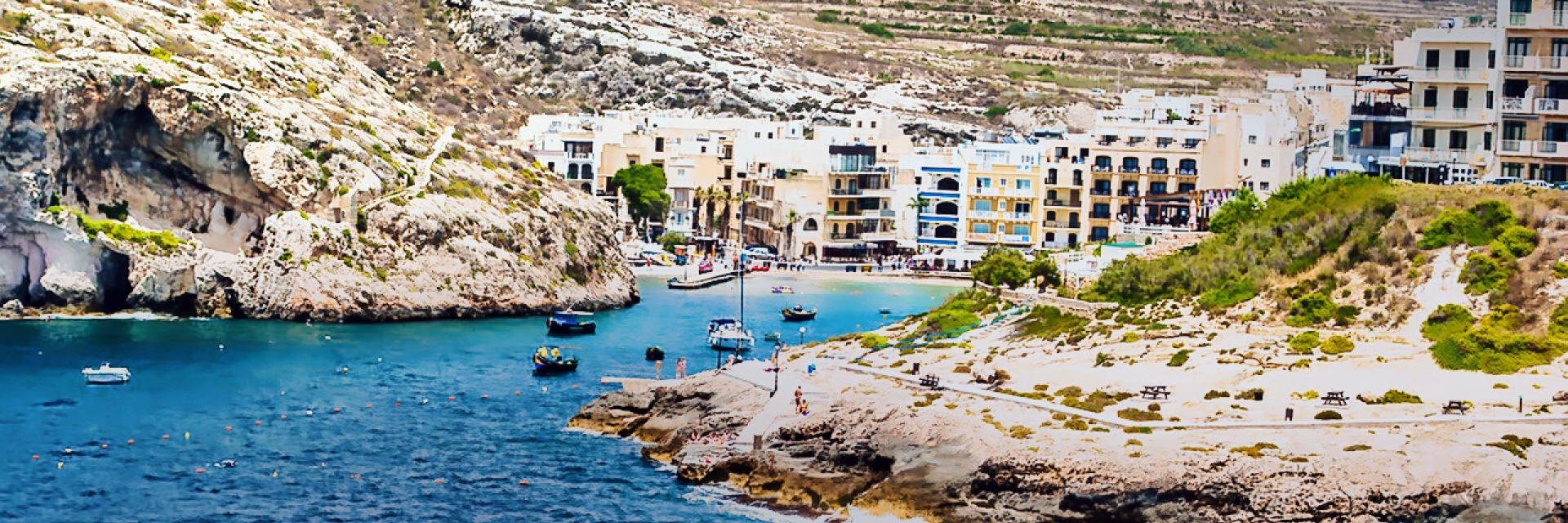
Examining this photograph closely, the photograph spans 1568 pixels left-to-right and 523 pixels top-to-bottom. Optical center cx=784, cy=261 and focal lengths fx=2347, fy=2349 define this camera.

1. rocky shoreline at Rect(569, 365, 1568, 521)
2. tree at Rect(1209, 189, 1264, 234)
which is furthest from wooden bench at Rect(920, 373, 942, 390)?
tree at Rect(1209, 189, 1264, 234)

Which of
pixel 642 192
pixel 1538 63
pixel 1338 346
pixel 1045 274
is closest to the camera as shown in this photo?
pixel 1338 346

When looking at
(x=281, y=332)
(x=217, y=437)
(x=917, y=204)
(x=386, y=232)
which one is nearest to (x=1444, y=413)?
(x=217, y=437)

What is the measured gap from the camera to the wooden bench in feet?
227

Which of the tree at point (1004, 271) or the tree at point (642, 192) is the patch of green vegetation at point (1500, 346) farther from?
the tree at point (642, 192)

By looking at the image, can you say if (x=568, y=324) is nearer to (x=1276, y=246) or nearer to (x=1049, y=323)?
(x=1049, y=323)

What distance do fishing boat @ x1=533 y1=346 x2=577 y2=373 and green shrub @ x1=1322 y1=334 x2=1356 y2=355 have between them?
1310 inches

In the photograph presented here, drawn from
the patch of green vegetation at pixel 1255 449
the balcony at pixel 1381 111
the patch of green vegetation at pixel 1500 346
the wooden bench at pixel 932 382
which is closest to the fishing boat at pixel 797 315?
the balcony at pixel 1381 111

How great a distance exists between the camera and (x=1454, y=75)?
7869 cm

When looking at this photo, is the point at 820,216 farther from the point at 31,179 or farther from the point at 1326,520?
the point at 1326,520

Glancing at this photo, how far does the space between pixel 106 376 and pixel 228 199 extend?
3301 centimetres

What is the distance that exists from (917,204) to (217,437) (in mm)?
81536

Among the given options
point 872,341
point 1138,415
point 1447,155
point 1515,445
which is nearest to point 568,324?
point 872,341

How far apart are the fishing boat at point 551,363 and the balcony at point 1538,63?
36388 millimetres

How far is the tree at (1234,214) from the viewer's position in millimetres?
89562
